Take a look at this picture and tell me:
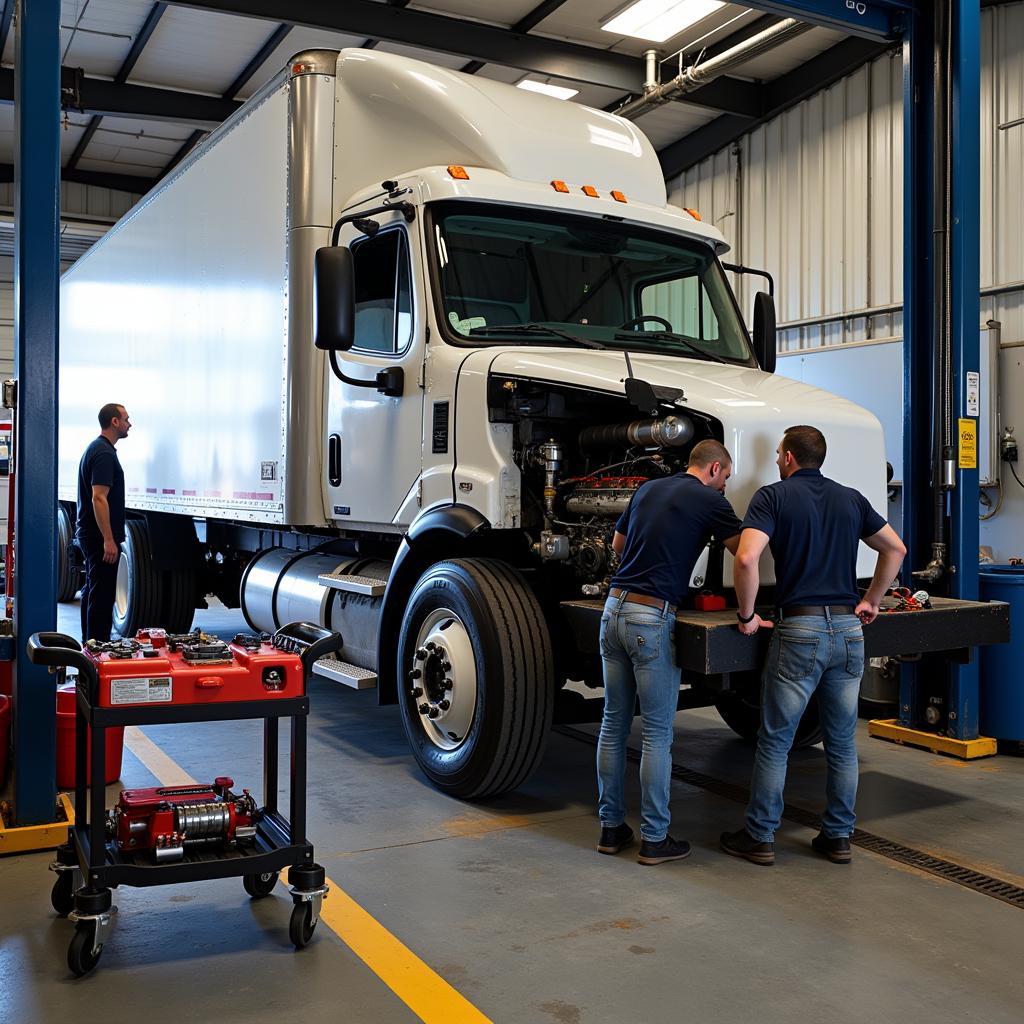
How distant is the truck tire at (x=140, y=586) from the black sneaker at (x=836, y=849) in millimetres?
6276

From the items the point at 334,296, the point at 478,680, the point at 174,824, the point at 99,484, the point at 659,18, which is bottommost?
the point at 174,824

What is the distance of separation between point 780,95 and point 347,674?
940cm

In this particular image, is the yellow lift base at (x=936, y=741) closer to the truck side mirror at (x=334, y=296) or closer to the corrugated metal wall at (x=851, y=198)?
the truck side mirror at (x=334, y=296)

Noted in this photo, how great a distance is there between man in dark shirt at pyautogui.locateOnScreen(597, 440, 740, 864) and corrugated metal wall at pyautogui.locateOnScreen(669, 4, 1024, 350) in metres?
6.90

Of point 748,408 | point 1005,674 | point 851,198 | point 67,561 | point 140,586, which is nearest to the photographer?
point 748,408

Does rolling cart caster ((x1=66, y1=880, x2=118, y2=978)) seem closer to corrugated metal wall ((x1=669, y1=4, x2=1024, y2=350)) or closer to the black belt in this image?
the black belt

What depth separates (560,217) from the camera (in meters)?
5.91

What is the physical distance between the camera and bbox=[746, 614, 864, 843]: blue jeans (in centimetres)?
441

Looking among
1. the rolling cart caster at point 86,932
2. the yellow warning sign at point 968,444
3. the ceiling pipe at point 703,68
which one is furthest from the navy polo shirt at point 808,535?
the ceiling pipe at point 703,68

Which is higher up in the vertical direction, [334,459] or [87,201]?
[87,201]

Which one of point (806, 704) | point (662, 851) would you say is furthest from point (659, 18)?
point (662, 851)

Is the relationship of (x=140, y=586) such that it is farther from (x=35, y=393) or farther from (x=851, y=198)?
(x=851, y=198)

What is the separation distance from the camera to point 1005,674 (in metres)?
6.44

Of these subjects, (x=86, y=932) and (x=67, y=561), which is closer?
(x=86, y=932)
